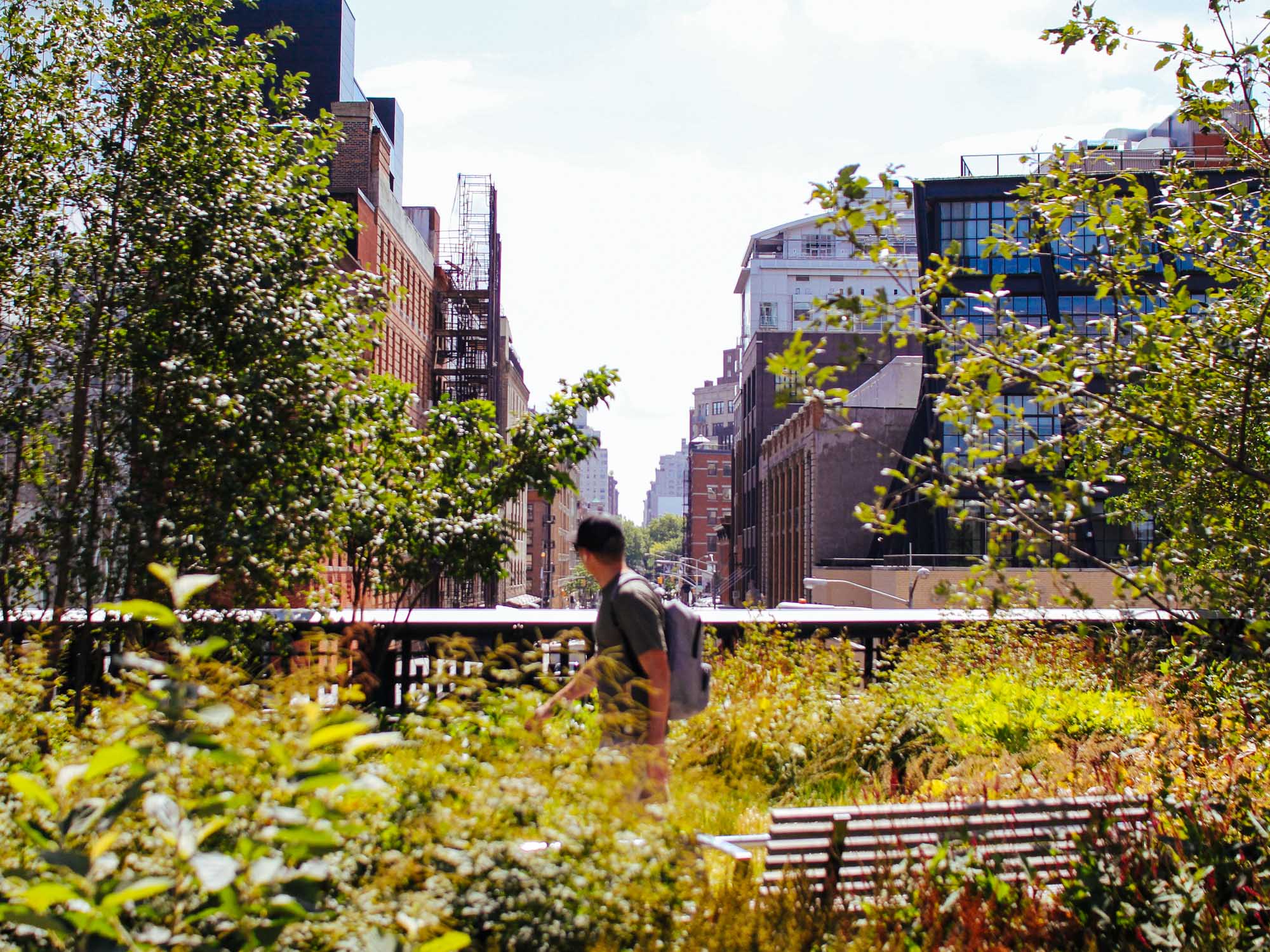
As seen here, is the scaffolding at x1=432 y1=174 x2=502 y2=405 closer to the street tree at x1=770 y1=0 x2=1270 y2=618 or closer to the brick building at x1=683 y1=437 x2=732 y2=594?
the street tree at x1=770 y1=0 x2=1270 y2=618

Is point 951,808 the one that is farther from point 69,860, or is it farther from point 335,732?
point 69,860

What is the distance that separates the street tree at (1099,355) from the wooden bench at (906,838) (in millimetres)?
939

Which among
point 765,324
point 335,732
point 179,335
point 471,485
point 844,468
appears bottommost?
point 335,732

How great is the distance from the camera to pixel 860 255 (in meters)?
5.26

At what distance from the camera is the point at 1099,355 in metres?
5.30

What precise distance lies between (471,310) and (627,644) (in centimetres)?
5276

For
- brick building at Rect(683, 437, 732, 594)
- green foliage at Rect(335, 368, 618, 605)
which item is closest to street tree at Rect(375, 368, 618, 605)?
green foliage at Rect(335, 368, 618, 605)

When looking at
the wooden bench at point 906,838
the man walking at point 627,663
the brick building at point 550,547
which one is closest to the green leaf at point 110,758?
the man walking at point 627,663

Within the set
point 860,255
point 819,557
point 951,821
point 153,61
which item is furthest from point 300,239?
point 819,557

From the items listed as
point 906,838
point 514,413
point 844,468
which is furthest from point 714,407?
point 906,838

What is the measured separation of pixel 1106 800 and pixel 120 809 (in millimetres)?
4191

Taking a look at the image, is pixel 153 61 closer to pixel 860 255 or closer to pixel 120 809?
pixel 860 255

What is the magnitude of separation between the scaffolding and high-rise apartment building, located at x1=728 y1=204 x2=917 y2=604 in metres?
27.0

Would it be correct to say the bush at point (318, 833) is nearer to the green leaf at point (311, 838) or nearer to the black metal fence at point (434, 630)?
the green leaf at point (311, 838)
